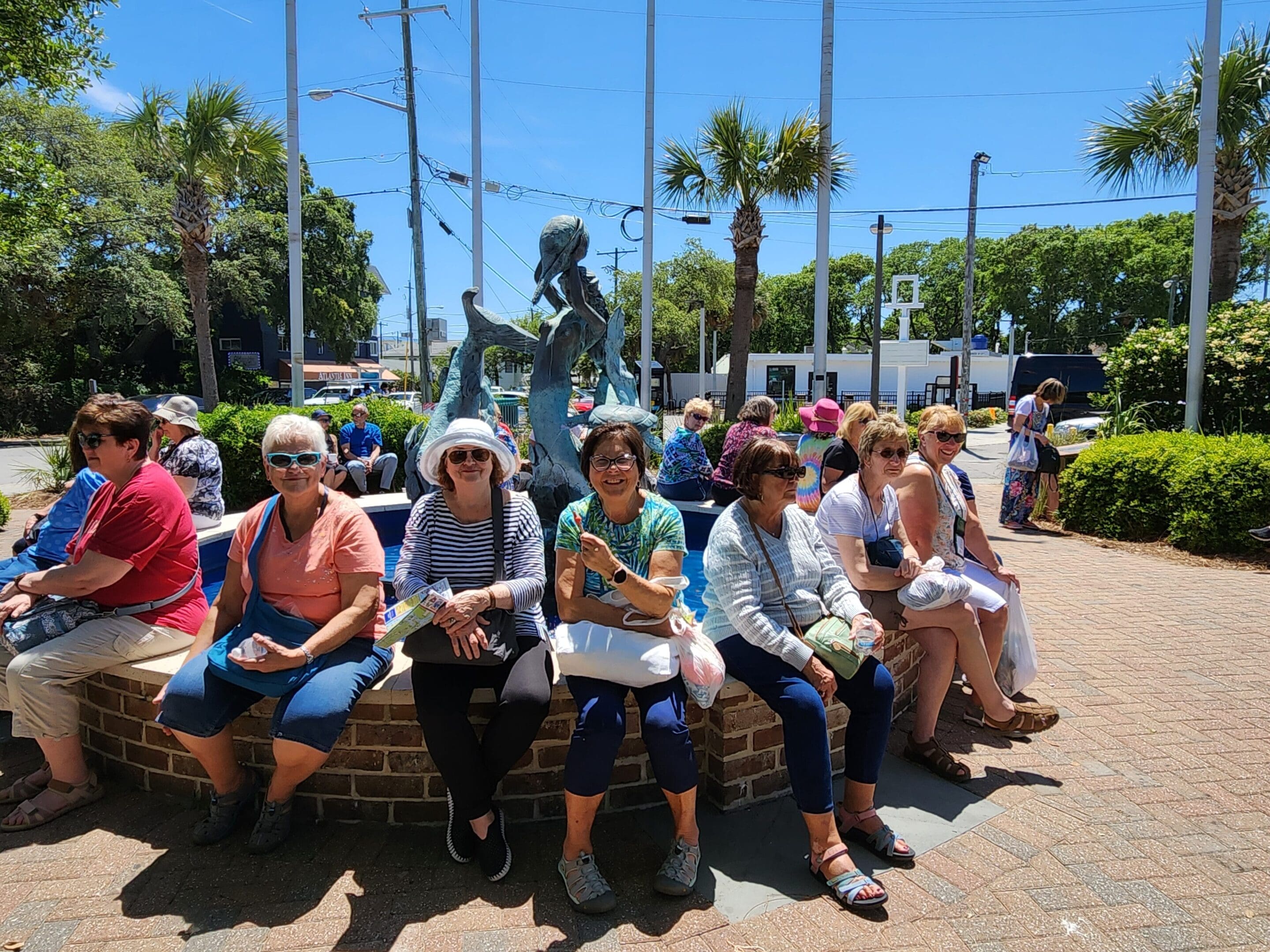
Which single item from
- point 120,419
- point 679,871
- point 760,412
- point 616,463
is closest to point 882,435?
point 616,463

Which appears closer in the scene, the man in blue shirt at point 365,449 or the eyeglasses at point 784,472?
the eyeglasses at point 784,472

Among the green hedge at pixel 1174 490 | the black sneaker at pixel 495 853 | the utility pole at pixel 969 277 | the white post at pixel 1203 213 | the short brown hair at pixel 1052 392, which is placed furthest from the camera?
the utility pole at pixel 969 277

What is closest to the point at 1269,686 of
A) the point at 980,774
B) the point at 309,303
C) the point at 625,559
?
the point at 980,774

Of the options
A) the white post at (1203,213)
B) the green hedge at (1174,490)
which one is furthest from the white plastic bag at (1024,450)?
the white post at (1203,213)

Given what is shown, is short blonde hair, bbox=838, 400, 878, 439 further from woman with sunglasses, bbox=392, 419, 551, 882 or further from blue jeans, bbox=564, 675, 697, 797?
blue jeans, bbox=564, 675, 697, 797

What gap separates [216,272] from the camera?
90.1 ft

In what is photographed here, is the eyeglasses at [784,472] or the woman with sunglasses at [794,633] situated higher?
the eyeglasses at [784,472]

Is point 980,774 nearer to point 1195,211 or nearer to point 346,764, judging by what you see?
point 346,764

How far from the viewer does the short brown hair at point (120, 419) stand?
3.21m

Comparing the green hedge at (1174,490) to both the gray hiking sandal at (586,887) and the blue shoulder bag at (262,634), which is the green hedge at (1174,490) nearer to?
the gray hiking sandal at (586,887)

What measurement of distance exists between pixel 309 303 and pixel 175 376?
6.24m

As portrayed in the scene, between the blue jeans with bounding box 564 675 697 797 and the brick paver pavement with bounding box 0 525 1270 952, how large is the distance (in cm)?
39

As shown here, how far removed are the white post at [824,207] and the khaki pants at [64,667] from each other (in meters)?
10.9

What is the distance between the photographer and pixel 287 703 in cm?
279
